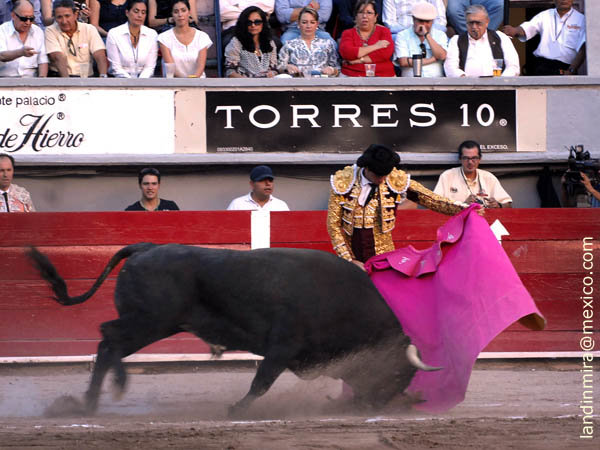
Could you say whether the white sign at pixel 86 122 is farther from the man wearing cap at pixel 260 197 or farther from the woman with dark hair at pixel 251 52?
the man wearing cap at pixel 260 197

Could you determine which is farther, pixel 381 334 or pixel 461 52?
pixel 461 52

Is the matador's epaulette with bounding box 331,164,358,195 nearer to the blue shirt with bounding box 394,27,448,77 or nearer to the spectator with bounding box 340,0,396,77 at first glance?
the spectator with bounding box 340,0,396,77

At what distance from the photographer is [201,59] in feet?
21.7

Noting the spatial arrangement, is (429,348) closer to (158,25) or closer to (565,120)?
(565,120)

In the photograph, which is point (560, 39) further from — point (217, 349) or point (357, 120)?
point (217, 349)

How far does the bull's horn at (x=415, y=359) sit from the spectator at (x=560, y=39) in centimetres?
364

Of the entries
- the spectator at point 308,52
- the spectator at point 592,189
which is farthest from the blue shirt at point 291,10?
the spectator at point 592,189

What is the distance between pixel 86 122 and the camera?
254 inches

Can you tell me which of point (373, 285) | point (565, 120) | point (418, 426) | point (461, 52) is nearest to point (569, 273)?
point (565, 120)

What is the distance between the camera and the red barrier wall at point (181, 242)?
576 cm

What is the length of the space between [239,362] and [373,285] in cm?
178

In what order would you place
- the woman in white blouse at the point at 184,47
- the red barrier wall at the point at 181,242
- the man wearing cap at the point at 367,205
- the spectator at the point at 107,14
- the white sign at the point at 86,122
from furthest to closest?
1. the spectator at the point at 107,14
2. the woman in white blouse at the point at 184,47
3. the white sign at the point at 86,122
4. the red barrier wall at the point at 181,242
5. the man wearing cap at the point at 367,205

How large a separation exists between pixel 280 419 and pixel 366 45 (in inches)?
136

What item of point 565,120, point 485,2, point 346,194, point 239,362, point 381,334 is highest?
point 485,2
